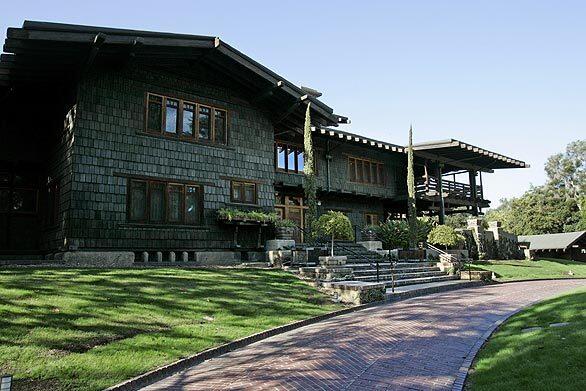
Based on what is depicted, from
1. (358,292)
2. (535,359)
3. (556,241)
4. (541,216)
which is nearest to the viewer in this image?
(535,359)

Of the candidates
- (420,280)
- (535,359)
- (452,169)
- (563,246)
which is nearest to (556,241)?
(563,246)

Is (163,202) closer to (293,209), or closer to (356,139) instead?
(293,209)

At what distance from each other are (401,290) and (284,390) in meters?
10.1

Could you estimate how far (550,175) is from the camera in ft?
250

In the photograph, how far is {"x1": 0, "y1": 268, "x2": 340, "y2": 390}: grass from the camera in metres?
6.57

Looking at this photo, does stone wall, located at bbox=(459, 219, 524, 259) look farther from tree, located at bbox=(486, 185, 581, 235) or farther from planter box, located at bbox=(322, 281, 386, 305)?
tree, located at bbox=(486, 185, 581, 235)

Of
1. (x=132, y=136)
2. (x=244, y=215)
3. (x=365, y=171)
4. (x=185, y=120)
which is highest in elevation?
(x=185, y=120)

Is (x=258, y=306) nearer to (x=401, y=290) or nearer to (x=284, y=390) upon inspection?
(x=284, y=390)

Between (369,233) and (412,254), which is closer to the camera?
(412,254)

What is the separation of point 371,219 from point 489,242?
936 cm

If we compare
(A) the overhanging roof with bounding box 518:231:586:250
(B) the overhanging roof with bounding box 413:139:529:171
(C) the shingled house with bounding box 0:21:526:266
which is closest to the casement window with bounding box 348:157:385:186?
Answer: (B) the overhanging roof with bounding box 413:139:529:171

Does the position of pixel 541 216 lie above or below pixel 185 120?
below

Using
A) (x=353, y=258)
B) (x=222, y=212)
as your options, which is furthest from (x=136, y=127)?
(x=353, y=258)

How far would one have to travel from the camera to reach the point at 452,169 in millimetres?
32906
